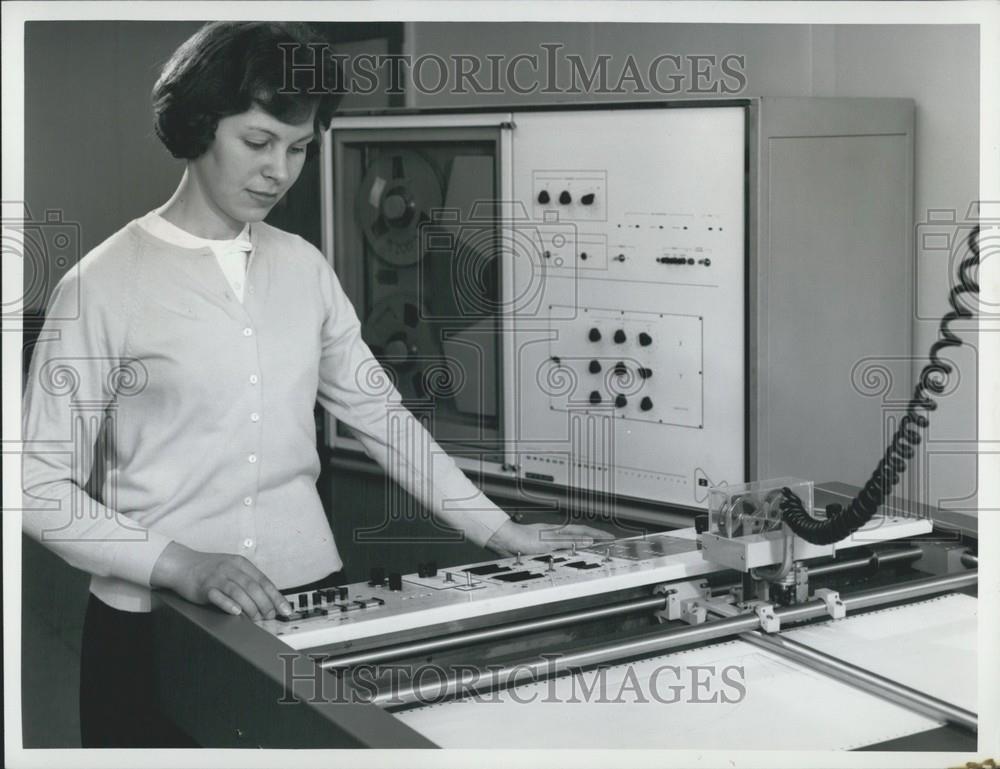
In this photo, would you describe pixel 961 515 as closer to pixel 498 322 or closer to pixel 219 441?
pixel 219 441

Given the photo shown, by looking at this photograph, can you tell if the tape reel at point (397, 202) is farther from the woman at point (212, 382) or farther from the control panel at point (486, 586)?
the control panel at point (486, 586)

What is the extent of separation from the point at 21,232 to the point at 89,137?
1749 millimetres

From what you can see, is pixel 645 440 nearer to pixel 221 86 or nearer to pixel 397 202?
pixel 397 202

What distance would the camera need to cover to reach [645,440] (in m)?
3.17

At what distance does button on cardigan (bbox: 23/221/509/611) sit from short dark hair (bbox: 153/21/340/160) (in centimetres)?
17

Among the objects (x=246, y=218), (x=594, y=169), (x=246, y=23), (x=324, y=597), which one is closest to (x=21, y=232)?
(x=246, y=218)

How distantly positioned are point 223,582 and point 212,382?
15.9 inches

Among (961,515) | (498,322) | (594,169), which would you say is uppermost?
(594,169)

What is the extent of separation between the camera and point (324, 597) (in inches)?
68.2

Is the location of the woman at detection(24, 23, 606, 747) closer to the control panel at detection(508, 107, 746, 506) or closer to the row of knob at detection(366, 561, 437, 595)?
the row of knob at detection(366, 561, 437, 595)

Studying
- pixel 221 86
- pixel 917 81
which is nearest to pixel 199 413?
pixel 221 86

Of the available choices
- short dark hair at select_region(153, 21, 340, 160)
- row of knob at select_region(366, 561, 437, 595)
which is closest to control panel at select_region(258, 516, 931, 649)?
row of knob at select_region(366, 561, 437, 595)

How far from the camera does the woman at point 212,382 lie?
189 centimetres

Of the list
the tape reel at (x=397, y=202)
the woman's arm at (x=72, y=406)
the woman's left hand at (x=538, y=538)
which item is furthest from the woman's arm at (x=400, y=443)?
the tape reel at (x=397, y=202)
